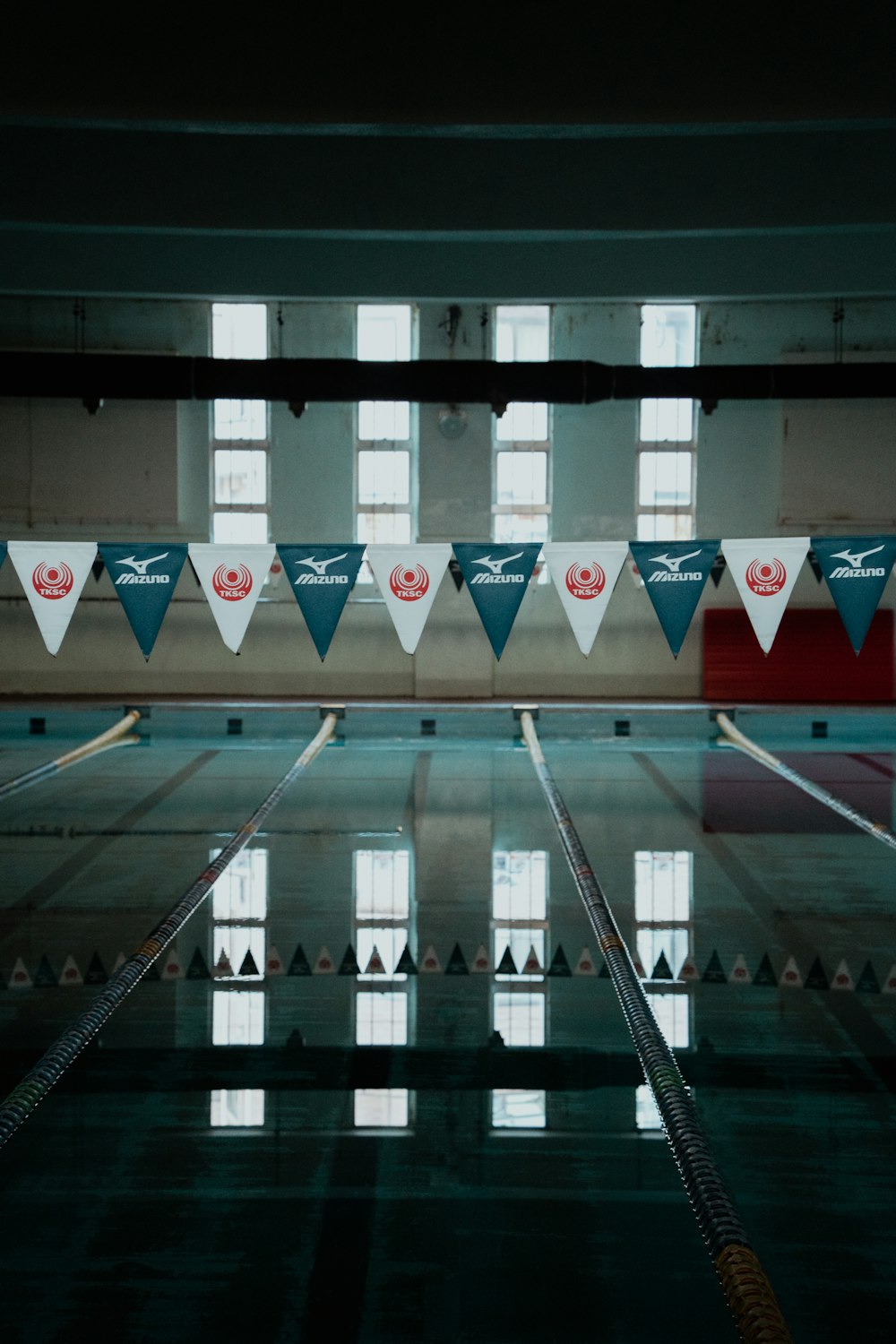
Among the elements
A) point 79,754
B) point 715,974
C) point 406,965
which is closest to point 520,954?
point 406,965

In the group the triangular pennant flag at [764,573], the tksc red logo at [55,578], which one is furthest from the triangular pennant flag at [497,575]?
the tksc red logo at [55,578]

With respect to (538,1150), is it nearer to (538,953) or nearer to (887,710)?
(538,953)

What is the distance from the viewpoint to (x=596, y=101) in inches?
238

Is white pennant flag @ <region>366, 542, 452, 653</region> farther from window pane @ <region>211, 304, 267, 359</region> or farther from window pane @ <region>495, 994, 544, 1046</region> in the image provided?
window pane @ <region>211, 304, 267, 359</region>

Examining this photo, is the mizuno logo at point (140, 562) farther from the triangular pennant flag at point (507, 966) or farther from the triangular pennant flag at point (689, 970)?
the triangular pennant flag at point (689, 970)

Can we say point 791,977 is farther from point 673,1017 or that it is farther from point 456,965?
point 456,965

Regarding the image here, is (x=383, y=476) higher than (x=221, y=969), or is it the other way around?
(x=383, y=476)

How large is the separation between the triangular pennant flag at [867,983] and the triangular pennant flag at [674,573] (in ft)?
15.8

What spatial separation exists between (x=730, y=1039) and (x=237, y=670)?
11466 millimetres

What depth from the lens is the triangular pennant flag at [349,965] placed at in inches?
189

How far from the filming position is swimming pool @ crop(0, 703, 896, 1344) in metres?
2.62

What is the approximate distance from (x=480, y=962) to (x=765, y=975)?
118cm

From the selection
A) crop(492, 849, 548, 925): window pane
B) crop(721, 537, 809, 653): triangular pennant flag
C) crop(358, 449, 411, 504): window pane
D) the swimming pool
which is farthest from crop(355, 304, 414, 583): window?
crop(492, 849, 548, 925): window pane

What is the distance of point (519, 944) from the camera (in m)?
5.22
